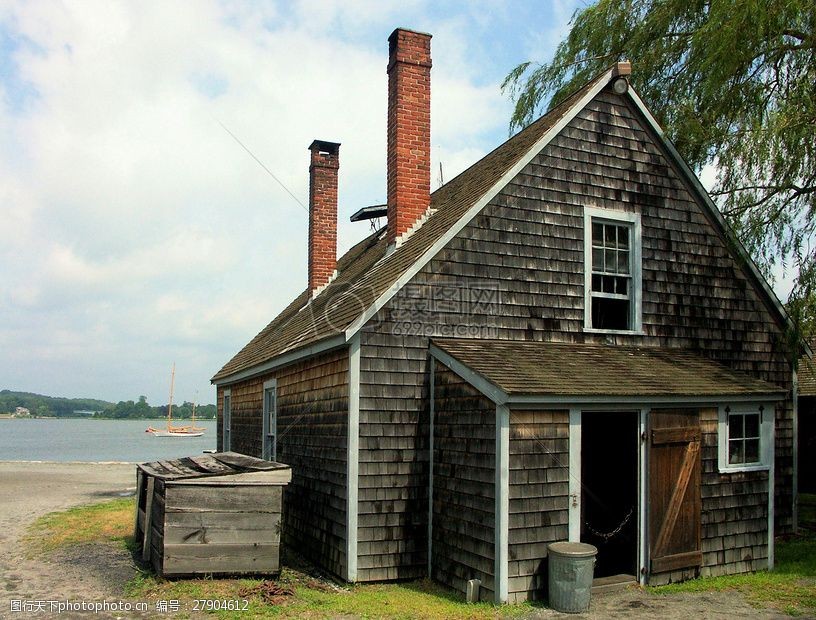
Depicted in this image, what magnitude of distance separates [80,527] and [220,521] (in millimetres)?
6851

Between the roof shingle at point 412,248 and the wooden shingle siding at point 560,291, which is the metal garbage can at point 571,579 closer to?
the wooden shingle siding at point 560,291

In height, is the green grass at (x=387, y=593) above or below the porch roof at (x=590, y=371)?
below

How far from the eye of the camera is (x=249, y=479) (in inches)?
426

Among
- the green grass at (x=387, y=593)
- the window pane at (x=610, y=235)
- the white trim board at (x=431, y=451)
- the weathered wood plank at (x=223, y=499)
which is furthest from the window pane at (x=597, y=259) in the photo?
the weathered wood plank at (x=223, y=499)

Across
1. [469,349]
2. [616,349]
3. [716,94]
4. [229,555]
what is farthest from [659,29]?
[229,555]

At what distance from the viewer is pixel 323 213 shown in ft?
65.7

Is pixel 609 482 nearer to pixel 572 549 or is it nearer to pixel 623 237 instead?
pixel 572 549

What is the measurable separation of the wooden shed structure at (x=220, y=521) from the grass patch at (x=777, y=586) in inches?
205

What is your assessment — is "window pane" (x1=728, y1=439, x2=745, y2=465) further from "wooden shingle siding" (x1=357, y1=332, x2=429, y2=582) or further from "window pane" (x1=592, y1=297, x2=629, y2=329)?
"wooden shingle siding" (x1=357, y1=332, x2=429, y2=582)

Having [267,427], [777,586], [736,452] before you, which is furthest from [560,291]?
[267,427]

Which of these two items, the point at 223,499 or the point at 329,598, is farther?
the point at 223,499

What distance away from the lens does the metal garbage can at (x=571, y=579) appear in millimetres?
9453

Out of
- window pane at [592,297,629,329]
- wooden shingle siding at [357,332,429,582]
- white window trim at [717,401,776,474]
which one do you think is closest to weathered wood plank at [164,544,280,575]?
wooden shingle siding at [357,332,429,582]

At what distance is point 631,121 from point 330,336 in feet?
20.9
